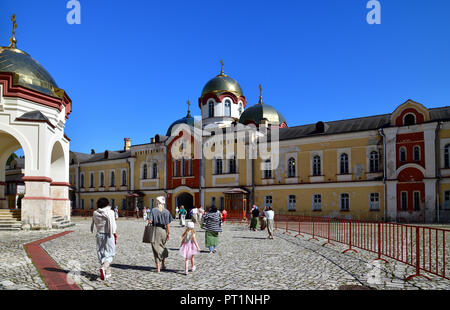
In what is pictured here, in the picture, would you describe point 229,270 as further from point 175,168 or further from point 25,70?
point 175,168

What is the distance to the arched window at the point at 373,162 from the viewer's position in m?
27.7

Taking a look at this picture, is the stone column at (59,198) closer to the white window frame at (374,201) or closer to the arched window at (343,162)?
the arched window at (343,162)

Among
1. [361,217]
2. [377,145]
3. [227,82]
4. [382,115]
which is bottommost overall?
[361,217]

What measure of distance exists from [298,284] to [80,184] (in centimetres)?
4455

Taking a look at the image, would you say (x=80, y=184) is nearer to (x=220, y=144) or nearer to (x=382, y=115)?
(x=220, y=144)

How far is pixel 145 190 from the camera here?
40188mm

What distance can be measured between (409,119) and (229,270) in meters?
22.6

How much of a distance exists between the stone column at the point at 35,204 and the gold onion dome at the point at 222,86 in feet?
78.5

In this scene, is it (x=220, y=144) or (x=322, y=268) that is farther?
(x=220, y=144)

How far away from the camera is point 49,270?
8.30 metres

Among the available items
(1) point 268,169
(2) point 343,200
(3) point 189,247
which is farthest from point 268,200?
(3) point 189,247

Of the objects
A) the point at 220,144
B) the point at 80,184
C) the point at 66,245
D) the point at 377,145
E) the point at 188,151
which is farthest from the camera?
the point at 80,184
